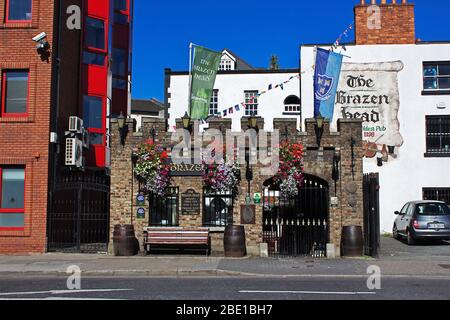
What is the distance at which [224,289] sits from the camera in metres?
10.5

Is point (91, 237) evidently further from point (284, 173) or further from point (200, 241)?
point (284, 173)

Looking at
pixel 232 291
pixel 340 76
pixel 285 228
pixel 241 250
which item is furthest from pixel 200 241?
pixel 340 76

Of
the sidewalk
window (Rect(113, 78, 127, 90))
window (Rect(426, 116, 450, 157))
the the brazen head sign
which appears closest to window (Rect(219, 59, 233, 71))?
window (Rect(113, 78, 127, 90))

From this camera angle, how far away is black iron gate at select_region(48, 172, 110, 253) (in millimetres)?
17266

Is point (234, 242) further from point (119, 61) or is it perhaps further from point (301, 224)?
point (119, 61)

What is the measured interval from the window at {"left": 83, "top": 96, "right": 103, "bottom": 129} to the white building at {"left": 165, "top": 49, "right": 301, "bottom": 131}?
8.35 meters

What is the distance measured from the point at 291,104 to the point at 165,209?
15.0m

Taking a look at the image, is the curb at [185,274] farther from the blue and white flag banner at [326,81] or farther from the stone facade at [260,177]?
the blue and white flag banner at [326,81]

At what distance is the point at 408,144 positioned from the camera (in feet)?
81.4

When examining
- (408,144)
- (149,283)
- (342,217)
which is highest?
(408,144)

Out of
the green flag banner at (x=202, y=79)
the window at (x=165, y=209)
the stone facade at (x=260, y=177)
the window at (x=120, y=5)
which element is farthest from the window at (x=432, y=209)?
the window at (x=120, y=5)

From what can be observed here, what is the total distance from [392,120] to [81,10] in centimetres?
1440

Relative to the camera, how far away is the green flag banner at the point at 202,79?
21.2 meters

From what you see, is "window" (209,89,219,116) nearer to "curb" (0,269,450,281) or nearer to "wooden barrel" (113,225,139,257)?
"wooden barrel" (113,225,139,257)
